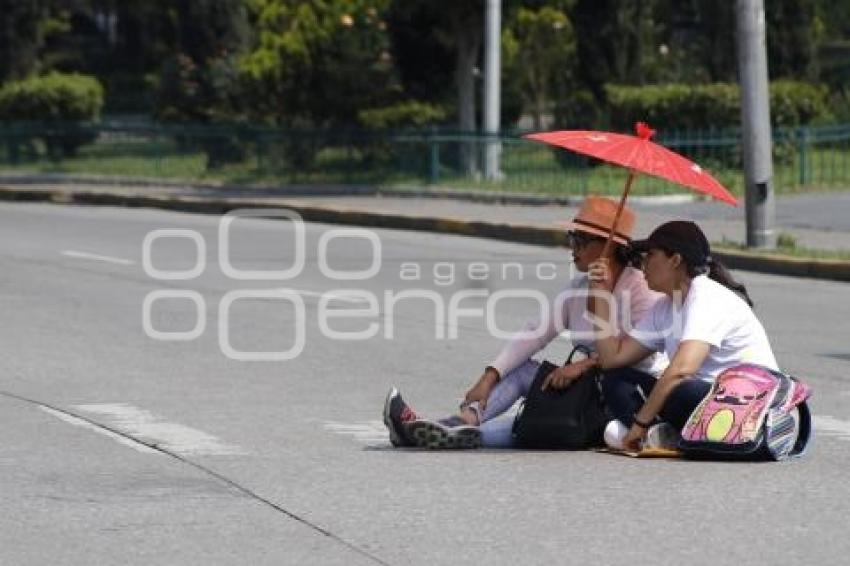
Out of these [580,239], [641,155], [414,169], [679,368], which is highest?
[641,155]

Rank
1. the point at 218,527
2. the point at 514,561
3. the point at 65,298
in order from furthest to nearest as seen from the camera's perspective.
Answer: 1. the point at 65,298
2. the point at 218,527
3. the point at 514,561

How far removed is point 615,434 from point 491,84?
21.4 metres

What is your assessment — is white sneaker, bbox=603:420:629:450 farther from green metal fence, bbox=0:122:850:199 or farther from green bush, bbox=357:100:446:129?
green bush, bbox=357:100:446:129

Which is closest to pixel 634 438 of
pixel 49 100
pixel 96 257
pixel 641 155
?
pixel 641 155

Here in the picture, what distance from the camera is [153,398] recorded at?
12.3 m

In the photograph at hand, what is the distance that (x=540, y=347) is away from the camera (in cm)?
1048

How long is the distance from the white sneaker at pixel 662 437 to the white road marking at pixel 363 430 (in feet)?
4.45

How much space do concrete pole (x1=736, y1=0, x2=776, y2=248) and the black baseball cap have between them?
12025mm

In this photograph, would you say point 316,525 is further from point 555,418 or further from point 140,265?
point 140,265

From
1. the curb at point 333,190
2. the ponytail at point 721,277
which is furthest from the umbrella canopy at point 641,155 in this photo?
the curb at point 333,190

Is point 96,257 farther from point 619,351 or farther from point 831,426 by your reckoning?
point 619,351

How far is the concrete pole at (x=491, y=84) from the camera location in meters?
30.7

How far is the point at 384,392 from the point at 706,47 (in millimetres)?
27007

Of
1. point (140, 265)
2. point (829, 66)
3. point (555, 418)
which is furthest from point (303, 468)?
point (829, 66)
